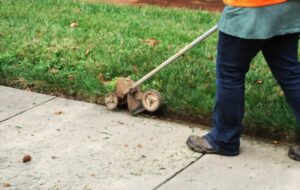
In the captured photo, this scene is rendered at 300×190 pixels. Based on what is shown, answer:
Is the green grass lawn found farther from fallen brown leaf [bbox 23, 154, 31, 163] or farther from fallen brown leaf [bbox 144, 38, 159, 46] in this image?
fallen brown leaf [bbox 23, 154, 31, 163]

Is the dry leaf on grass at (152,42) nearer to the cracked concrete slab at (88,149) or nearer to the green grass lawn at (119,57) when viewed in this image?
the green grass lawn at (119,57)

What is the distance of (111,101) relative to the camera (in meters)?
4.53

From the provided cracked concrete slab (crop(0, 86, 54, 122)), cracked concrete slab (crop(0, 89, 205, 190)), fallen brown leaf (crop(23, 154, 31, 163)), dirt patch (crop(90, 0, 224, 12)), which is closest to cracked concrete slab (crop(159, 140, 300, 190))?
cracked concrete slab (crop(0, 89, 205, 190))

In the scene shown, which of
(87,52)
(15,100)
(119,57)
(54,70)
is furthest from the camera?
(87,52)

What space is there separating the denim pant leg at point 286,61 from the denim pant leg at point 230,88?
11 centimetres

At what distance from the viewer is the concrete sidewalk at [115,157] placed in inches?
139

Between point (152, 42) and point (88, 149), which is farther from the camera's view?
point (152, 42)

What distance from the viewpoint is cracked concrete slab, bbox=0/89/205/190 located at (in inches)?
141

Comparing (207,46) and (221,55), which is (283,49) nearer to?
(221,55)

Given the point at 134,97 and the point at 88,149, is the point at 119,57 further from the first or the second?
the point at 88,149

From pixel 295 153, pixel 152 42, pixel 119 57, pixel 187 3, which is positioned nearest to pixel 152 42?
pixel 152 42

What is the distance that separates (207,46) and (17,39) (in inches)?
70.0

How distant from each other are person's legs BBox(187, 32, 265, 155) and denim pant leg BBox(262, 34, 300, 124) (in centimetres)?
11

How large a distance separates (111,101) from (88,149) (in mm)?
636
